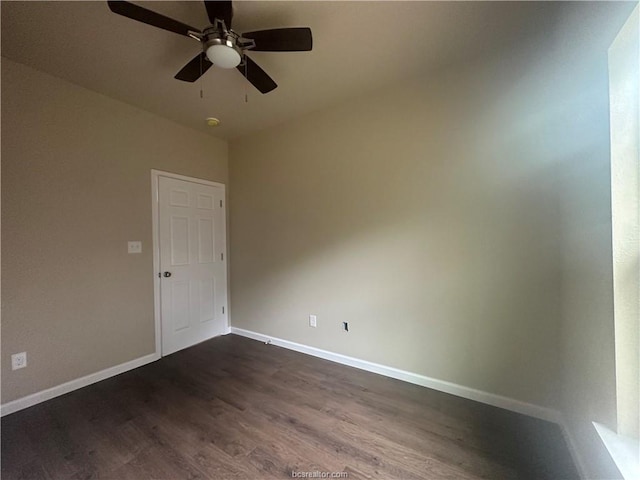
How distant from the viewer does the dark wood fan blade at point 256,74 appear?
1623 mm

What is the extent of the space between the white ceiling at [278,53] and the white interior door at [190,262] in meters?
1.05

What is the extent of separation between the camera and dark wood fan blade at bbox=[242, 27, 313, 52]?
1356 mm

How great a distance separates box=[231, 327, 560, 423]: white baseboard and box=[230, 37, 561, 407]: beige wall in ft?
0.18

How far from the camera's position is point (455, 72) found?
6.61 ft

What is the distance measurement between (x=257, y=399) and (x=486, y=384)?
1.78 metres

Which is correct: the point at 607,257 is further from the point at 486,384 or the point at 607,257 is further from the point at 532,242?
the point at 486,384

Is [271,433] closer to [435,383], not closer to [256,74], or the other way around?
[435,383]

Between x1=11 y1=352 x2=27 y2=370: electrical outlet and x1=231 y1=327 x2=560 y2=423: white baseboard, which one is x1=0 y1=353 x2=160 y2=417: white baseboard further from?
x1=231 y1=327 x2=560 y2=423: white baseboard

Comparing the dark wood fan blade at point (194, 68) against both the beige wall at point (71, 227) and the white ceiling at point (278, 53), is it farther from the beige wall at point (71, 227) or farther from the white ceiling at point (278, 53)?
the beige wall at point (71, 227)

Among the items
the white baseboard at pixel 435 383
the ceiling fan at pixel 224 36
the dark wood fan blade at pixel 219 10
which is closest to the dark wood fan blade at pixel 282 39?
the ceiling fan at pixel 224 36

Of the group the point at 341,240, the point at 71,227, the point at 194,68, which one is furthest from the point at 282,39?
the point at 71,227

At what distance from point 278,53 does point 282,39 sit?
494mm

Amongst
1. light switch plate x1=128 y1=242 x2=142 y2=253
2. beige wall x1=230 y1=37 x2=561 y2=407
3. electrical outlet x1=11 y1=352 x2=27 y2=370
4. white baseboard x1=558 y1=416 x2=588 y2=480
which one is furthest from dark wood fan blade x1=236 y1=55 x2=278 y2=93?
white baseboard x1=558 y1=416 x2=588 y2=480

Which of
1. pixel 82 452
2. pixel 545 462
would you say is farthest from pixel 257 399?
pixel 545 462
